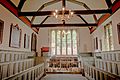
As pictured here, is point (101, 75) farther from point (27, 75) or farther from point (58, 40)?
point (58, 40)

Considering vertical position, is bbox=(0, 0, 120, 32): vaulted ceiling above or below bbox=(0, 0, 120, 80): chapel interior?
above

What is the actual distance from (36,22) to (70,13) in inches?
177

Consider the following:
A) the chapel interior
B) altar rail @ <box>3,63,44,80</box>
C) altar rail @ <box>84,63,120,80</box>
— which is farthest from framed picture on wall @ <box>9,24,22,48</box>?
altar rail @ <box>84,63,120,80</box>

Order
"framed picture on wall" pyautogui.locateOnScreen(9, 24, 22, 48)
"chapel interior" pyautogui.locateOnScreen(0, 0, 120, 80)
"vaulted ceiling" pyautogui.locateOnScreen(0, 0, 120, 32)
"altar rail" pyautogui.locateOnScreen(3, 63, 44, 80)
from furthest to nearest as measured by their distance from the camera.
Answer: "vaulted ceiling" pyautogui.locateOnScreen(0, 0, 120, 32)
"framed picture on wall" pyautogui.locateOnScreen(9, 24, 22, 48)
"chapel interior" pyautogui.locateOnScreen(0, 0, 120, 80)
"altar rail" pyautogui.locateOnScreen(3, 63, 44, 80)

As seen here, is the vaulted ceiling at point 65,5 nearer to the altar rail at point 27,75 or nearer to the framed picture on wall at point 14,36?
the framed picture on wall at point 14,36

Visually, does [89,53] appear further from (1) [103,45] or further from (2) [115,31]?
(2) [115,31]

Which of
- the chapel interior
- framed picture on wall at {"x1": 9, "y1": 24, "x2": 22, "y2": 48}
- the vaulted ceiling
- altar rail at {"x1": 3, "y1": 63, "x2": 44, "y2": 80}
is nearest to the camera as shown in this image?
altar rail at {"x1": 3, "y1": 63, "x2": 44, "y2": 80}

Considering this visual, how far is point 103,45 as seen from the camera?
7.46m

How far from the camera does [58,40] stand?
38.4 ft

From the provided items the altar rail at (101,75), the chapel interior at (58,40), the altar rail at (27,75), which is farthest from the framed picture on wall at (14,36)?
the altar rail at (101,75)

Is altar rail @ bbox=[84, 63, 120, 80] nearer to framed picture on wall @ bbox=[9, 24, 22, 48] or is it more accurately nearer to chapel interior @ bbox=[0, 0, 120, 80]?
chapel interior @ bbox=[0, 0, 120, 80]

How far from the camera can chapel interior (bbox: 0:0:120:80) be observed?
4.30 meters

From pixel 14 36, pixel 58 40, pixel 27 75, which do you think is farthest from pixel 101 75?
pixel 58 40

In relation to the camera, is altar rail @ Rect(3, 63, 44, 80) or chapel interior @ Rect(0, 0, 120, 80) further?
chapel interior @ Rect(0, 0, 120, 80)
